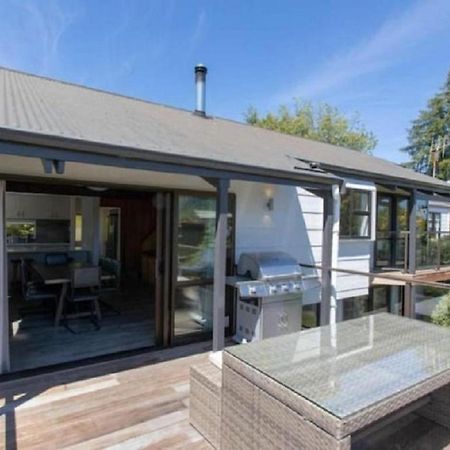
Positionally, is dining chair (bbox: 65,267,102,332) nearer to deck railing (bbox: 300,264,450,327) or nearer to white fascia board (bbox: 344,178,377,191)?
deck railing (bbox: 300,264,450,327)

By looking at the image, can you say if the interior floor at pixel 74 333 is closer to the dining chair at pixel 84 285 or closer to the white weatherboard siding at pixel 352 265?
the dining chair at pixel 84 285

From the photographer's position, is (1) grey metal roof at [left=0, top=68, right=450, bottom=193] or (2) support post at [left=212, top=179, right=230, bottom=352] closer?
(1) grey metal roof at [left=0, top=68, right=450, bottom=193]

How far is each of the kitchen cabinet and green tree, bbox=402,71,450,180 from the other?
A: 25.3m

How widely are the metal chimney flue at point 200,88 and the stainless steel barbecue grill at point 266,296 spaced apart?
3888 mm

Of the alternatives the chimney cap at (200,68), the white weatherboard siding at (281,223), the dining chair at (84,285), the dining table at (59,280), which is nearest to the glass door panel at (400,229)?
the white weatherboard siding at (281,223)

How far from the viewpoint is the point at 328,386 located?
2064mm

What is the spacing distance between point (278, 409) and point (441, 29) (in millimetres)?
13028

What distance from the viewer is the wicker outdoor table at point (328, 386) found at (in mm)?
1870

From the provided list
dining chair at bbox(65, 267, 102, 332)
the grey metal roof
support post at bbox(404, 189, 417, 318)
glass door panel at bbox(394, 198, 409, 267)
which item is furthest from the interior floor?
glass door panel at bbox(394, 198, 409, 267)

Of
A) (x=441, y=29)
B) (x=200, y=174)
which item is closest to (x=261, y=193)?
(x=200, y=174)

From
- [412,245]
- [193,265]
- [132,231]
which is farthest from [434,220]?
[193,265]

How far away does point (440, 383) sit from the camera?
231cm

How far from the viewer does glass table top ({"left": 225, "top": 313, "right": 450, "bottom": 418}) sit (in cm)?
199

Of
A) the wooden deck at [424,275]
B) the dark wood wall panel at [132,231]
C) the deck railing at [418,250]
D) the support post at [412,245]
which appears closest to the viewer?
the support post at [412,245]
